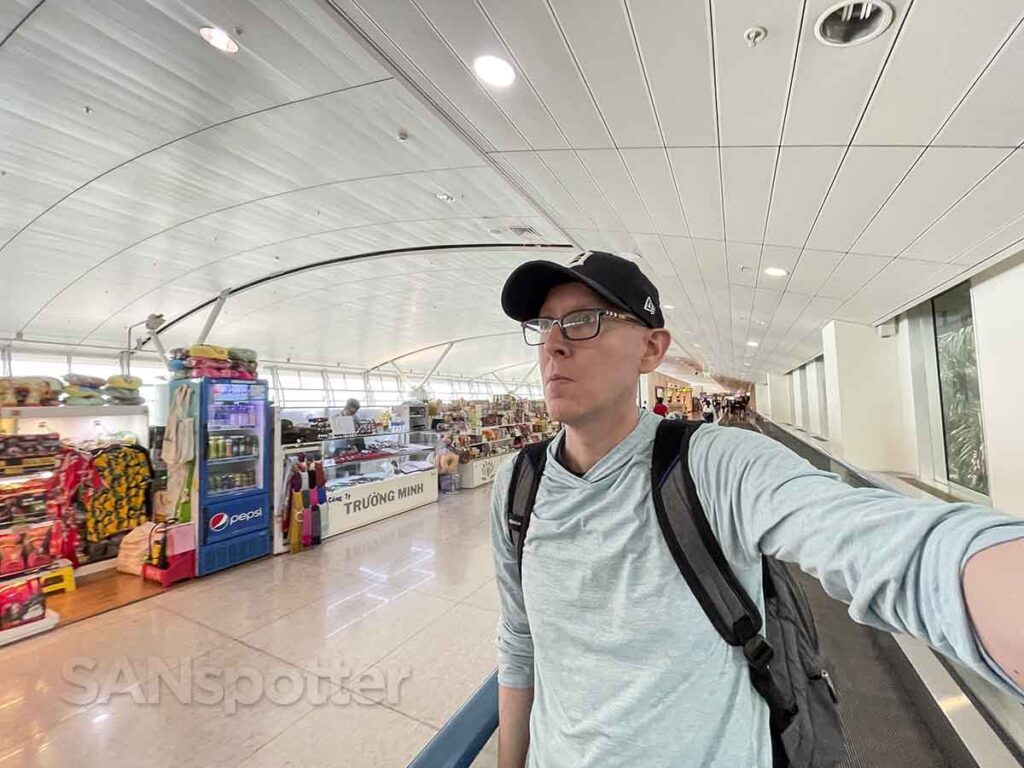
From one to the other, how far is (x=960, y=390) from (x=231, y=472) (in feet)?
34.3

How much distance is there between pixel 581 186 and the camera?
174 inches

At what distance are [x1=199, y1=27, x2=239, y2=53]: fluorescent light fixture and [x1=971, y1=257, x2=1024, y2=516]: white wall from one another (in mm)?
7710

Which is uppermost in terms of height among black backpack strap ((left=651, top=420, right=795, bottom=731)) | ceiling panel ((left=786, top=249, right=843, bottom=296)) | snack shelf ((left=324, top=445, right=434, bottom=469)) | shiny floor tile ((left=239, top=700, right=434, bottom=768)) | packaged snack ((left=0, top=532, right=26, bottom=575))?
ceiling panel ((left=786, top=249, right=843, bottom=296))

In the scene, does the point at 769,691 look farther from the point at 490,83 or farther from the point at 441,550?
the point at 441,550

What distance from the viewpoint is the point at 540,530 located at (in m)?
0.97

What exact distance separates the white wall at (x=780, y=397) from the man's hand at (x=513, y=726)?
25.6m

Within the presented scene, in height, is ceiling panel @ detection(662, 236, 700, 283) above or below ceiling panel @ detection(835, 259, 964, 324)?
above

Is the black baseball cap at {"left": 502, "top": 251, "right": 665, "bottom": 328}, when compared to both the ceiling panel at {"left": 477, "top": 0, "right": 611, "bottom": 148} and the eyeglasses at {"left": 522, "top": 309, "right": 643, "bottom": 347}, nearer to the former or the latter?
the eyeglasses at {"left": 522, "top": 309, "right": 643, "bottom": 347}

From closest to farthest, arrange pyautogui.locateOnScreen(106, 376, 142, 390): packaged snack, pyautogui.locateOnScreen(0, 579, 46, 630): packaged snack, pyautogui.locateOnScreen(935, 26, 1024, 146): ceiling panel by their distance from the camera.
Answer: pyautogui.locateOnScreen(935, 26, 1024, 146): ceiling panel, pyautogui.locateOnScreen(0, 579, 46, 630): packaged snack, pyautogui.locateOnScreen(106, 376, 142, 390): packaged snack

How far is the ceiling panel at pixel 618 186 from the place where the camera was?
3768 millimetres

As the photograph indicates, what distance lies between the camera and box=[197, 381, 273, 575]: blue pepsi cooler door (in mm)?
5531

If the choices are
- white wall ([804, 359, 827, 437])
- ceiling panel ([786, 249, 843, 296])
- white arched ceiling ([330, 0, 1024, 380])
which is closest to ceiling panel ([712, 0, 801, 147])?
white arched ceiling ([330, 0, 1024, 380])

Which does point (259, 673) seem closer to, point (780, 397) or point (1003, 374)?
point (1003, 374)

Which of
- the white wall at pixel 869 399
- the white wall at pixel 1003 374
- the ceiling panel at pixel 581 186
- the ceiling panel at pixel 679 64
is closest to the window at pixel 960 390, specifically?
the white wall at pixel 1003 374
